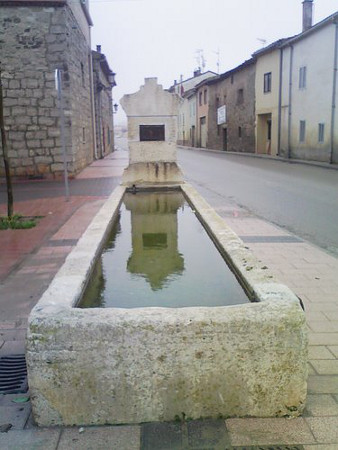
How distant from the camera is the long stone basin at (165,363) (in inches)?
95.3

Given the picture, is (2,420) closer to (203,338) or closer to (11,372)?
(11,372)

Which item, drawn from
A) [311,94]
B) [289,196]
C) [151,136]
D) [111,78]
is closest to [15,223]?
[151,136]

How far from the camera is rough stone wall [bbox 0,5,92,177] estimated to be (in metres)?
14.1

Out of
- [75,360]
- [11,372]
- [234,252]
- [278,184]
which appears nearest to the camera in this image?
[75,360]

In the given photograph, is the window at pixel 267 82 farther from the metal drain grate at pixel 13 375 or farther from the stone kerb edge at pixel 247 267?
the metal drain grate at pixel 13 375

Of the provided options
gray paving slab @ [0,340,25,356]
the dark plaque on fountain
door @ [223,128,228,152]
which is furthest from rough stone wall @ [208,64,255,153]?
gray paving slab @ [0,340,25,356]

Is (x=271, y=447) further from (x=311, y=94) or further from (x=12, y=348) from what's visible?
(x=311, y=94)

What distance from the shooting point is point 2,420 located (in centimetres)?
257

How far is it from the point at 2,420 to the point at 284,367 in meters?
1.59

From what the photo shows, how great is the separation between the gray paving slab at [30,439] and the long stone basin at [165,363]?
69 mm

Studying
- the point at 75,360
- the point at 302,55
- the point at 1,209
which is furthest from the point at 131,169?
the point at 302,55

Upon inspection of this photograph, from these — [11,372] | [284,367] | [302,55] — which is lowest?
[11,372]

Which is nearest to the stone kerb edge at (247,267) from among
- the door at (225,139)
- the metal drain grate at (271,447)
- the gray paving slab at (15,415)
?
the metal drain grate at (271,447)

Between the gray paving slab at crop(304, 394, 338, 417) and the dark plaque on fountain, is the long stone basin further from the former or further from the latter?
the dark plaque on fountain
